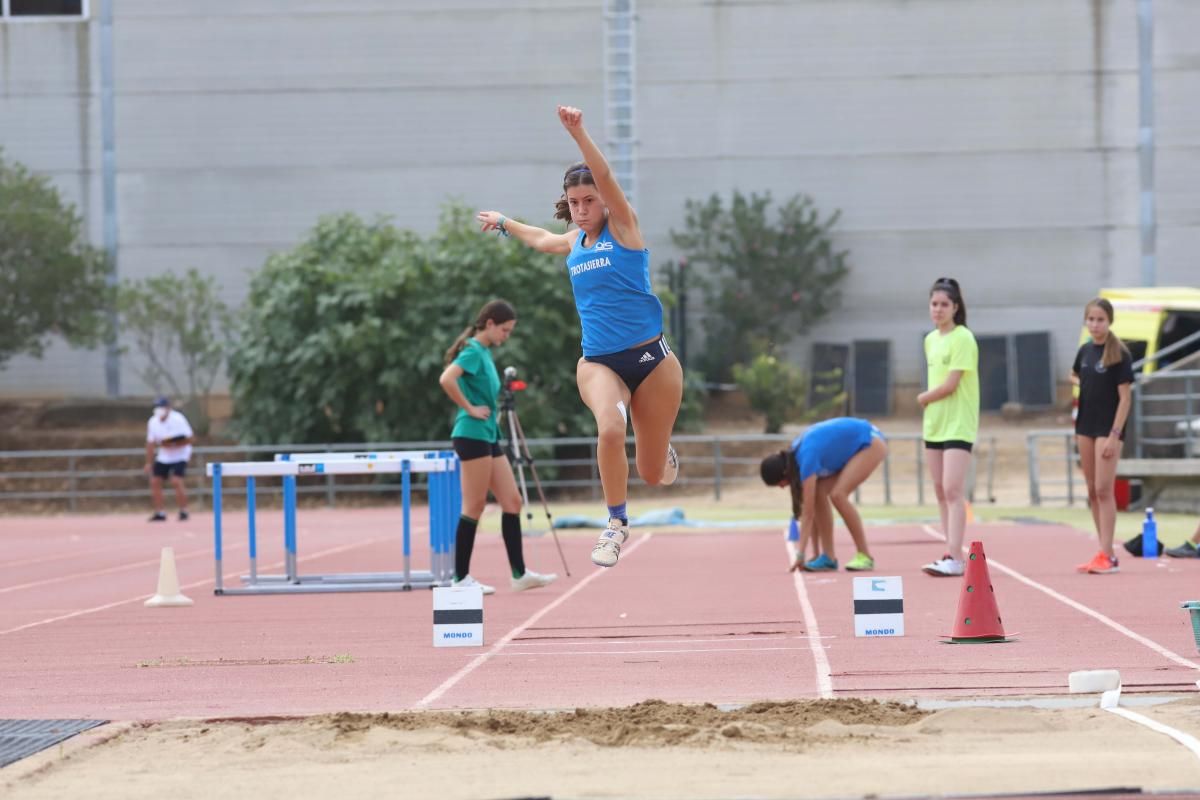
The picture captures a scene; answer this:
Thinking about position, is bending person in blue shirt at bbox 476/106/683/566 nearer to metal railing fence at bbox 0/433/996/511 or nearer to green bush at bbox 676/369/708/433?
metal railing fence at bbox 0/433/996/511

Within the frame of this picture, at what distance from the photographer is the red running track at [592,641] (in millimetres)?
7184

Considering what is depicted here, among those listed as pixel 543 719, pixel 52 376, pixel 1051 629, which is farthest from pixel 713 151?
pixel 543 719

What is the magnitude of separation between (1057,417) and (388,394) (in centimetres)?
1575

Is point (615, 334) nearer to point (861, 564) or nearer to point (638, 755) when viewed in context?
point (638, 755)

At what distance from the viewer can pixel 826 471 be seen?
12953 mm

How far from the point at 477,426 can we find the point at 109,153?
30.0m

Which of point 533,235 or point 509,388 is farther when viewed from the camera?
point 509,388

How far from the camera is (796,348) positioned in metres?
40.2

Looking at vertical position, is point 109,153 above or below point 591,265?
above

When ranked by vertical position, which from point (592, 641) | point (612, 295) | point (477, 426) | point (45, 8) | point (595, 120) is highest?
point (45, 8)

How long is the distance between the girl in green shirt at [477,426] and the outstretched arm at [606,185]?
357cm

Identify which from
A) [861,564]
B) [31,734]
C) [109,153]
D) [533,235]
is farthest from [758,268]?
[31,734]

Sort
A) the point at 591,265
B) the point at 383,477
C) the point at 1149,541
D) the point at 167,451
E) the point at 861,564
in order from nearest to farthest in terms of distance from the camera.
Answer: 1. the point at 591,265
2. the point at 861,564
3. the point at 1149,541
4. the point at 167,451
5. the point at 383,477

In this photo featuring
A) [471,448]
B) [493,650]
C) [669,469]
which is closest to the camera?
[669,469]
